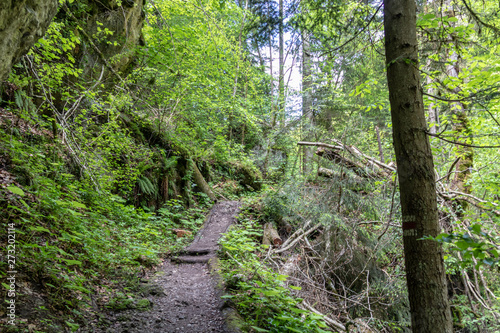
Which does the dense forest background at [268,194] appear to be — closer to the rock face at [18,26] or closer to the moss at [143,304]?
the rock face at [18,26]

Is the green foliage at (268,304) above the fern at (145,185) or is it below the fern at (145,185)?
below

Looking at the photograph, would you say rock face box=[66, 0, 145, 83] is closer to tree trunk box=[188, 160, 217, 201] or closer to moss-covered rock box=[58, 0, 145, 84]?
moss-covered rock box=[58, 0, 145, 84]

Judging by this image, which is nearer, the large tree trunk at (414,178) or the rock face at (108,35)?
the large tree trunk at (414,178)

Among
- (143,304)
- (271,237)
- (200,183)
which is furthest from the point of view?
(200,183)

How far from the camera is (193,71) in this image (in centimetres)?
1018

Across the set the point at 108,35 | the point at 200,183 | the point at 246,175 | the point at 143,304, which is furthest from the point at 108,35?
the point at 246,175

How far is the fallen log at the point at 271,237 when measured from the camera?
7.02 metres

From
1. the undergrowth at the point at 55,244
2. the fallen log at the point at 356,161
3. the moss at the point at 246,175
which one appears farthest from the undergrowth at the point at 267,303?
the moss at the point at 246,175

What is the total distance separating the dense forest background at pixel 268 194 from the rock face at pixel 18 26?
16 millimetres

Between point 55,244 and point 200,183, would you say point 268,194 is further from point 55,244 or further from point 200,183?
point 55,244

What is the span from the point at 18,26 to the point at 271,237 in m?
6.54

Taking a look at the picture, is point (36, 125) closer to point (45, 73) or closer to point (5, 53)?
point (45, 73)

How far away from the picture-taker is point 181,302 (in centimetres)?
409

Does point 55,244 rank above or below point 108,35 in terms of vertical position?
below
